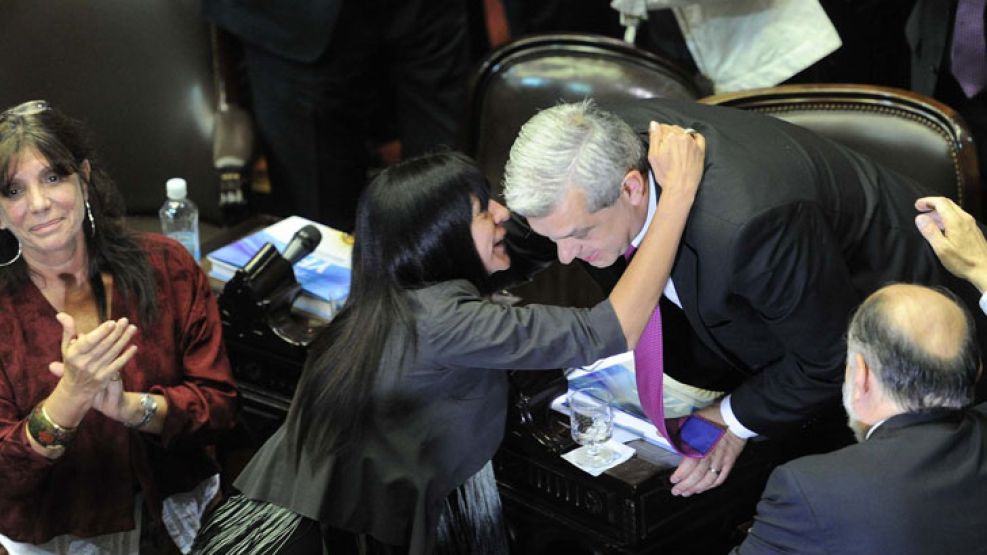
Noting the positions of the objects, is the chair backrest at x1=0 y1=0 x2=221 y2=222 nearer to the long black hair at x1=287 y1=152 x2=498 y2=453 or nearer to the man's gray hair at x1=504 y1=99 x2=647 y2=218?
the long black hair at x1=287 y1=152 x2=498 y2=453

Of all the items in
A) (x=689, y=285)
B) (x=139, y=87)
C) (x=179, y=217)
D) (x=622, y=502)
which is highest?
(x=689, y=285)

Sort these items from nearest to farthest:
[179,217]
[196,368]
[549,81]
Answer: [196,368] → [549,81] → [179,217]

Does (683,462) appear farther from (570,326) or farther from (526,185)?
(526,185)

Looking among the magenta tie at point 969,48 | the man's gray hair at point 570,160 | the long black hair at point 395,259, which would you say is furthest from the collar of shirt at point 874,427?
the magenta tie at point 969,48

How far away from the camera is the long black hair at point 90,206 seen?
7.77 feet

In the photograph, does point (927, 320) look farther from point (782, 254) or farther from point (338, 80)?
point (338, 80)

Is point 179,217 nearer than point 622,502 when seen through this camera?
No

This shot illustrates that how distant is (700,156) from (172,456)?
3.78ft

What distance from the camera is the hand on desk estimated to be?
2.24m

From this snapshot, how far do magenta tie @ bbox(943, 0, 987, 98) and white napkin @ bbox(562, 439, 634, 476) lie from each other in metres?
1.42

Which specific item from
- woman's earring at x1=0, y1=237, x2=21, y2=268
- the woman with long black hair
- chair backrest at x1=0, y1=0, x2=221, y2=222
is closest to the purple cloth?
the woman with long black hair

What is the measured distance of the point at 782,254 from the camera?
2.04 meters

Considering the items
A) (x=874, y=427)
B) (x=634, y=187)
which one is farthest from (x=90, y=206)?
(x=874, y=427)

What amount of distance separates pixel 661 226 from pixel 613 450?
0.44m
